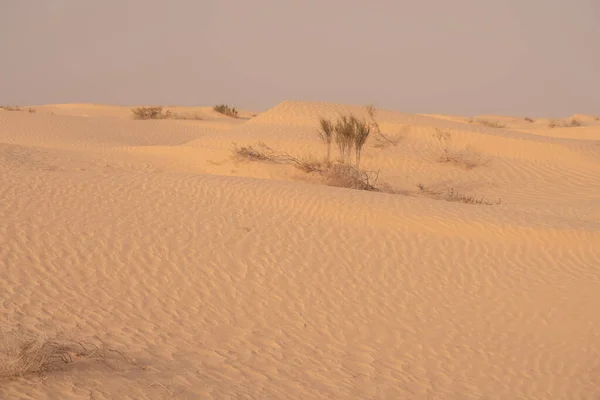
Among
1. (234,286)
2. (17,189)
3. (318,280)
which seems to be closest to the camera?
(234,286)

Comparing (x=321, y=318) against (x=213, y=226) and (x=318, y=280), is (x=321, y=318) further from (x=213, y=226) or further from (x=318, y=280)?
(x=213, y=226)

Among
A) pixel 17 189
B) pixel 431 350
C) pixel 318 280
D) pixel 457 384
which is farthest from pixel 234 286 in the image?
pixel 17 189

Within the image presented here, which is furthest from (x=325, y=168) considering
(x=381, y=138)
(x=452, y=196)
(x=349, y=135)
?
(x=381, y=138)

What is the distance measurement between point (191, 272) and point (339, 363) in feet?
9.01

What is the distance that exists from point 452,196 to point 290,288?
28.4ft

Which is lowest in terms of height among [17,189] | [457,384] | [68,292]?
[457,384]

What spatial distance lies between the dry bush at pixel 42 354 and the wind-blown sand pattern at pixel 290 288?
0.11 metres

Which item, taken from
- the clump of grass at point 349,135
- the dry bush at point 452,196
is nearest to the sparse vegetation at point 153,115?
the clump of grass at point 349,135

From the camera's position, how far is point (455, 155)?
2048 cm

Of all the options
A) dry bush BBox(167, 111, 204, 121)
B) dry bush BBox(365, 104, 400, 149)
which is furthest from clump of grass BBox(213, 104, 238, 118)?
dry bush BBox(365, 104, 400, 149)

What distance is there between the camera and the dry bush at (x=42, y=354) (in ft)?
15.8

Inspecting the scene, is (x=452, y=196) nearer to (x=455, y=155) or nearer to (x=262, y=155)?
(x=455, y=155)

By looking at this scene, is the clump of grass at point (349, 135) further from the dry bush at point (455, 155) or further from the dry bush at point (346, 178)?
the dry bush at point (455, 155)

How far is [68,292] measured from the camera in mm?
7297
